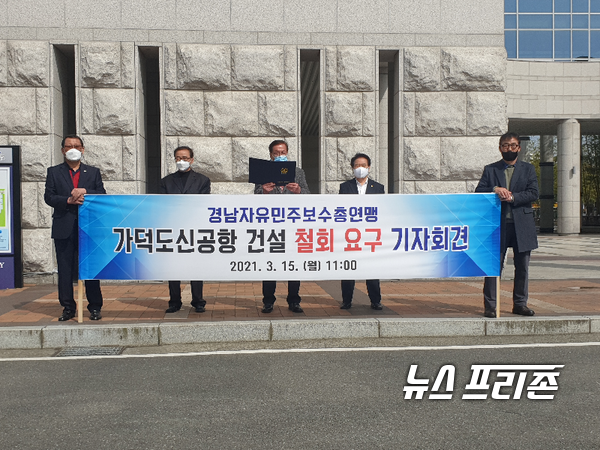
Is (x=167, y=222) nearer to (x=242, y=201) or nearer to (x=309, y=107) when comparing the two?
(x=242, y=201)

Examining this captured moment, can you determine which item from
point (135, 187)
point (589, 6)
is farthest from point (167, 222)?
point (589, 6)

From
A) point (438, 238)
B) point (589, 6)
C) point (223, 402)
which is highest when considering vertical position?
point (589, 6)

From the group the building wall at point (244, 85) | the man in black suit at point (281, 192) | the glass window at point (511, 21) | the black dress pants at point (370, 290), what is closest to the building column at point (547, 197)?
the glass window at point (511, 21)

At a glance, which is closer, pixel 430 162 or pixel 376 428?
pixel 376 428

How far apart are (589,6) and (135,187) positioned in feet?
111

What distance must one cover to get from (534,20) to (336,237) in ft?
110

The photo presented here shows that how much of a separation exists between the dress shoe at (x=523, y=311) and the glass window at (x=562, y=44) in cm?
3233

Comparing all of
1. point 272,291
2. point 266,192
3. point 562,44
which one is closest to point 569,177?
point 562,44

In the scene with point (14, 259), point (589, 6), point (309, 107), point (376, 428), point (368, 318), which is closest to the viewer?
point (376, 428)

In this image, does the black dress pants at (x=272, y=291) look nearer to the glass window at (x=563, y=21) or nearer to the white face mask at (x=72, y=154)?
the white face mask at (x=72, y=154)

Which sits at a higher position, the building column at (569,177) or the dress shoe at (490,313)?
the building column at (569,177)

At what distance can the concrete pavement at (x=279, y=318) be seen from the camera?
6109mm

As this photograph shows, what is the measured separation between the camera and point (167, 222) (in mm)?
6637

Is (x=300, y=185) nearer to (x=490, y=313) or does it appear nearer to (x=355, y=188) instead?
(x=355, y=188)
